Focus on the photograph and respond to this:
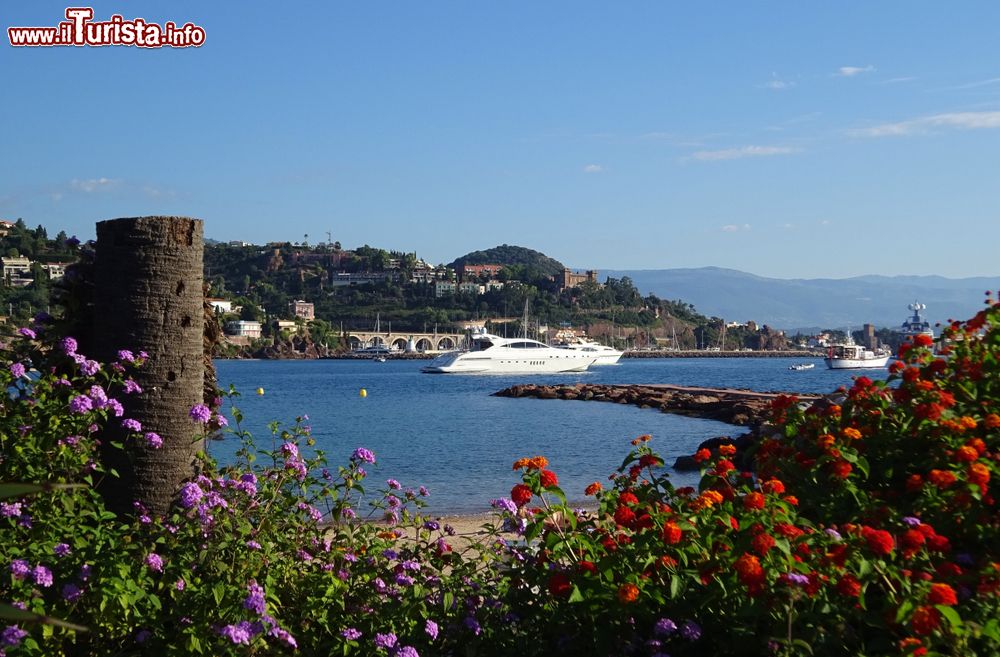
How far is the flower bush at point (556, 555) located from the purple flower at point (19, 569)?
0.03 meters

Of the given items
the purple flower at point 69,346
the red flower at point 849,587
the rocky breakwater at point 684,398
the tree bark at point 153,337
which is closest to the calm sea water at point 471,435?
the rocky breakwater at point 684,398

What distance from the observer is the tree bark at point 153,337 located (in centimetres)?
434

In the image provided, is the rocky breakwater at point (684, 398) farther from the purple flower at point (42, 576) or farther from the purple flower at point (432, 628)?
the purple flower at point (42, 576)

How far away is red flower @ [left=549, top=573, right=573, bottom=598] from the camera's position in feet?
10.2

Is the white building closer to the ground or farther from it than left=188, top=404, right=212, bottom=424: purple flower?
closer to the ground

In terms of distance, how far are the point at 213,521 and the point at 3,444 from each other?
38.8 inches

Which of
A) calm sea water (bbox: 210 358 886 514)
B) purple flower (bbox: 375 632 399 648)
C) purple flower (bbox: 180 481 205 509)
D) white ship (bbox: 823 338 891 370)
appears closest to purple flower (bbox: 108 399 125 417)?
purple flower (bbox: 180 481 205 509)

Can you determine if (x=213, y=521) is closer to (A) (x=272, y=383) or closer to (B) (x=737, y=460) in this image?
(B) (x=737, y=460)

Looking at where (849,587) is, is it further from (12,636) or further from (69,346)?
(69,346)

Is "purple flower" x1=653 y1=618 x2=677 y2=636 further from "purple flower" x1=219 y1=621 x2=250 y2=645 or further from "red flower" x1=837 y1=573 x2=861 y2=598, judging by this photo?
"purple flower" x1=219 y1=621 x2=250 y2=645

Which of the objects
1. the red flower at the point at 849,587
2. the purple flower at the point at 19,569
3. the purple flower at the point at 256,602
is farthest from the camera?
the purple flower at the point at 19,569

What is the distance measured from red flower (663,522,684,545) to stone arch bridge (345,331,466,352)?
157119mm

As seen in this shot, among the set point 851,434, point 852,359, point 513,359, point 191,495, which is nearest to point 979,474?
point 851,434

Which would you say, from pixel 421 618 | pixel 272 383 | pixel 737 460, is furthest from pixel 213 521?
pixel 272 383
